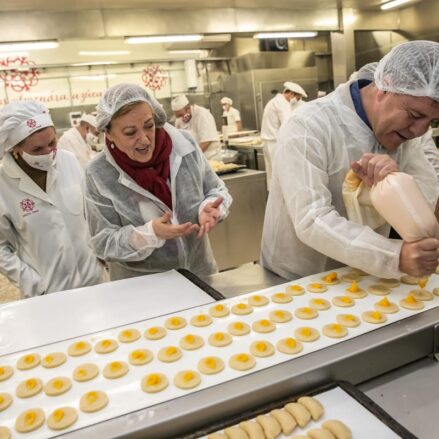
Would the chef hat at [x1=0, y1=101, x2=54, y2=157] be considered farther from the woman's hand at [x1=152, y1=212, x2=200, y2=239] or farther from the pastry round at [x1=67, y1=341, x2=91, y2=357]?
the pastry round at [x1=67, y1=341, x2=91, y2=357]

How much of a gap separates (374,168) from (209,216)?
0.62 meters

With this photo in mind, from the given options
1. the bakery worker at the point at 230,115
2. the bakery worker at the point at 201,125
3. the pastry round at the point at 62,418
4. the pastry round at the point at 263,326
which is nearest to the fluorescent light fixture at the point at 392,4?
the bakery worker at the point at 230,115

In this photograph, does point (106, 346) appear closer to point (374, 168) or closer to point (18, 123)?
point (374, 168)

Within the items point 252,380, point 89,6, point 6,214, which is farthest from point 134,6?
point 252,380

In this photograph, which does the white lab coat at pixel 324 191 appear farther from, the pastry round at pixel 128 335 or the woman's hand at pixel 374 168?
the pastry round at pixel 128 335

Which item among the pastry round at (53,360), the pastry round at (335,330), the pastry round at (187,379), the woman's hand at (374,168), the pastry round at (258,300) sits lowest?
the pastry round at (187,379)

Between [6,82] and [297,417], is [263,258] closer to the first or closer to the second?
[297,417]

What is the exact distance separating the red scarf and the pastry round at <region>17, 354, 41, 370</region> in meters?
0.76

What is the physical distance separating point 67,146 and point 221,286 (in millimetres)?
3535

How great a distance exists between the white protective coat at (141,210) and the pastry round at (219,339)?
546 mm

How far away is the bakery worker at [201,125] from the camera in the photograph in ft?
16.4

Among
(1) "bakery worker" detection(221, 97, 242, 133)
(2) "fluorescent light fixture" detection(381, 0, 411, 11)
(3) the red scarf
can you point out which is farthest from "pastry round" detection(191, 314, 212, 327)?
(1) "bakery worker" detection(221, 97, 242, 133)

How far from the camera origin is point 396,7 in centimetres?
605

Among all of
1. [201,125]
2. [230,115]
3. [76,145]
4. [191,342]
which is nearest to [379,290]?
[191,342]
